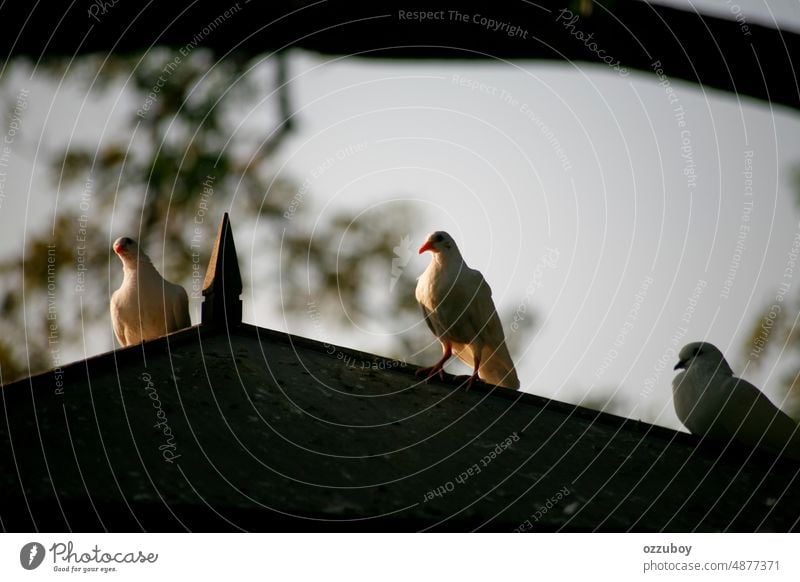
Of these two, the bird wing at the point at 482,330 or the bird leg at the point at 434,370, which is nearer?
the bird leg at the point at 434,370

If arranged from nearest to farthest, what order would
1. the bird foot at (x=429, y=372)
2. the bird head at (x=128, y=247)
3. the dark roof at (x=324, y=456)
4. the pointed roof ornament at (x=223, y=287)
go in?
the dark roof at (x=324, y=456) → the pointed roof ornament at (x=223, y=287) → the bird foot at (x=429, y=372) → the bird head at (x=128, y=247)

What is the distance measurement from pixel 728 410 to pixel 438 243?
2.67 meters

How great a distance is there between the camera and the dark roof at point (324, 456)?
4527mm

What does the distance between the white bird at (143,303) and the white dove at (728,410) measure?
418 cm

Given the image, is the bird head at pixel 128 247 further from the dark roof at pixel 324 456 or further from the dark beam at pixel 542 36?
the dark roof at pixel 324 456

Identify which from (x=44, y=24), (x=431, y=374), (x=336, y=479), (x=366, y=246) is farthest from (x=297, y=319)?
(x=336, y=479)

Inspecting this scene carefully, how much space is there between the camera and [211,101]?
33.3 feet

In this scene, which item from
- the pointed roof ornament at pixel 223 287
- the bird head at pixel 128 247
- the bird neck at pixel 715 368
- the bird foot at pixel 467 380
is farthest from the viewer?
the bird head at pixel 128 247

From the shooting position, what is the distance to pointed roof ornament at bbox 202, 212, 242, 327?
6398 mm

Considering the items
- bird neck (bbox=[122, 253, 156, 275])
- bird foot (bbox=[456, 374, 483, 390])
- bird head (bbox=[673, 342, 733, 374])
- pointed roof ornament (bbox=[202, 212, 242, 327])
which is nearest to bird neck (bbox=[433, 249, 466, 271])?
bird foot (bbox=[456, 374, 483, 390])

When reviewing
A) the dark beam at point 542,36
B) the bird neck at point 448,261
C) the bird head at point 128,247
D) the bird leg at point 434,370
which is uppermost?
the dark beam at point 542,36

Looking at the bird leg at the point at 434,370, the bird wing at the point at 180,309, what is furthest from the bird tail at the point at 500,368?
→ the bird wing at the point at 180,309
